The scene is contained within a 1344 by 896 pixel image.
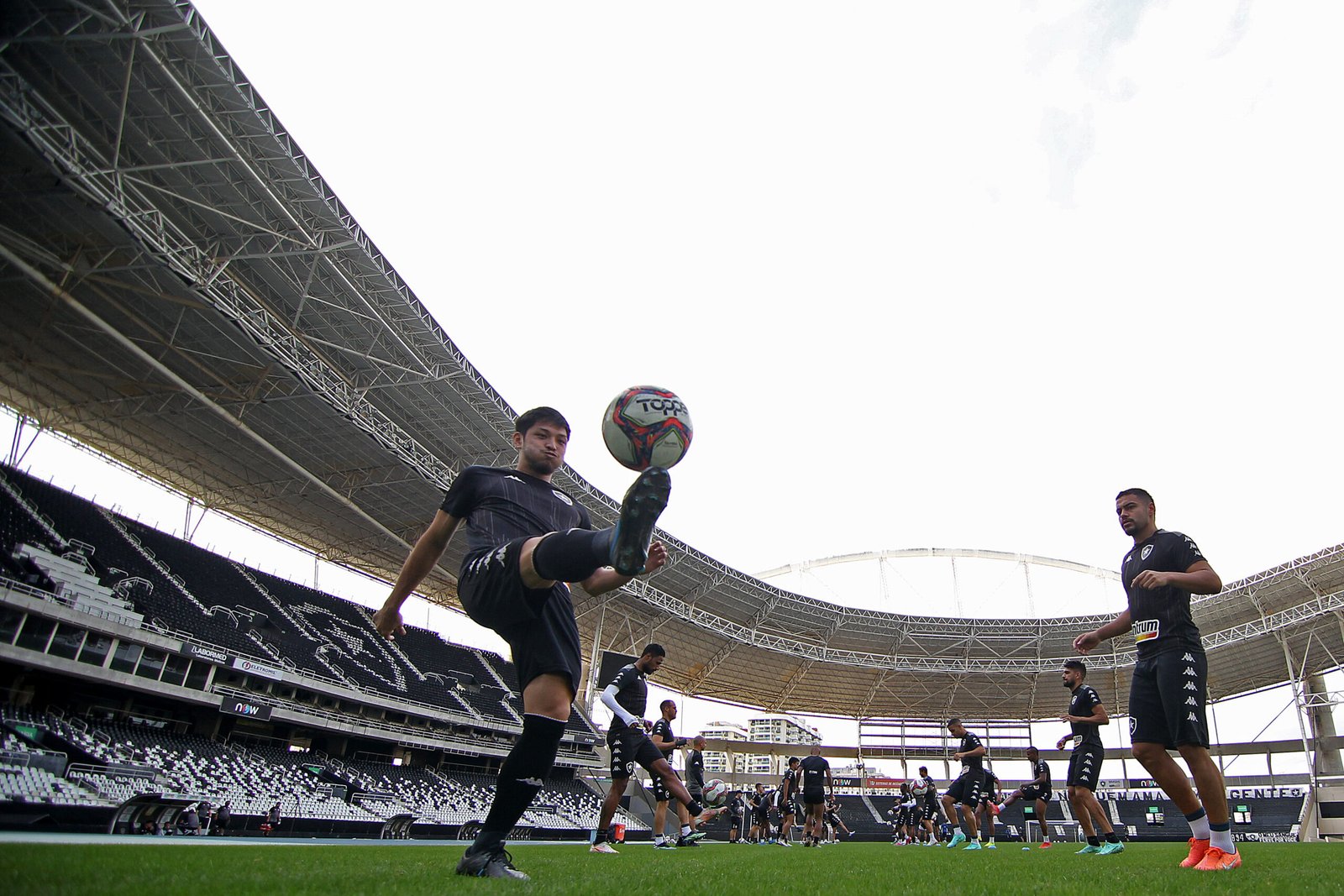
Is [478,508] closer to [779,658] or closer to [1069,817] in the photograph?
[779,658]

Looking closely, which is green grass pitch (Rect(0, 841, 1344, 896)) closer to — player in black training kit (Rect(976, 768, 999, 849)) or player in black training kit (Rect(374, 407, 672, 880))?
player in black training kit (Rect(374, 407, 672, 880))

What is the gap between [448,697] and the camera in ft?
91.5

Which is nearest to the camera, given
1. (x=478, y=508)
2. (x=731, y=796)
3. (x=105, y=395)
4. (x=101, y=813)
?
(x=478, y=508)

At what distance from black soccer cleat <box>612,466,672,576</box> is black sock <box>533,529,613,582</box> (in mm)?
55

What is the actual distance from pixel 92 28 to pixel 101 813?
41.0 feet

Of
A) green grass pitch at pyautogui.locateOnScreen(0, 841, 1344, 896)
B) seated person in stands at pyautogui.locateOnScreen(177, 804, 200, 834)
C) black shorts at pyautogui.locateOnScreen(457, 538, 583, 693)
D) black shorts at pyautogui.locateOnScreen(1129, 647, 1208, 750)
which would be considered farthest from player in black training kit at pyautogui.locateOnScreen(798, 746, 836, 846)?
seated person in stands at pyautogui.locateOnScreen(177, 804, 200, 834)

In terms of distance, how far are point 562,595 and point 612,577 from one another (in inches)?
9.2

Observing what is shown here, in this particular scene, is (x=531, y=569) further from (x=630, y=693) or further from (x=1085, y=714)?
(x=1085, y=714)

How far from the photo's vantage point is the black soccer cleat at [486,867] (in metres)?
2.80

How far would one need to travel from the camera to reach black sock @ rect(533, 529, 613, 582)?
8.66 ft

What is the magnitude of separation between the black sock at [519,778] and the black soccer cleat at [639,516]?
2.77 feet

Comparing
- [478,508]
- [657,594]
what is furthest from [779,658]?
[478,508]

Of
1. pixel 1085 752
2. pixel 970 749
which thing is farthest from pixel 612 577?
pixel 970 749

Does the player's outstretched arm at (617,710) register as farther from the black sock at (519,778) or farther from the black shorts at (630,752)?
the black sock at (519,778)
